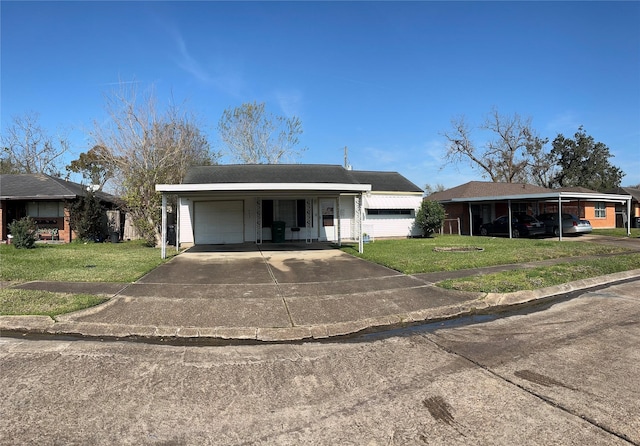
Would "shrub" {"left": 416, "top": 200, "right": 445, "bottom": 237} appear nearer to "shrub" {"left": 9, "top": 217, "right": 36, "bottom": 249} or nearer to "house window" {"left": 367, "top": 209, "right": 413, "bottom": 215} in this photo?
"house window" {"left": 367, "top": 209, "right": 413, "bottom": 215}

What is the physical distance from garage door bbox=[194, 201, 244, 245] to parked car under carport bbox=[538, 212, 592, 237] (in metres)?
17.8

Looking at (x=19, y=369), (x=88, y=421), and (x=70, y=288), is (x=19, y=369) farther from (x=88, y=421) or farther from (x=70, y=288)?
(x=70, y=288)

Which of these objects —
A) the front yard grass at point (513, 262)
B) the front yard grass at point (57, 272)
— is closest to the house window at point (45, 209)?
the front yard grass at point (57, 272)

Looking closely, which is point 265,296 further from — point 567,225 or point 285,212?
point 567,225

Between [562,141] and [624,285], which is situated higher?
[562,141]

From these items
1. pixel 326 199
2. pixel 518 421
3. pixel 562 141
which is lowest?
pixel 518 421

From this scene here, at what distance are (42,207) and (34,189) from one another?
3.22 feet

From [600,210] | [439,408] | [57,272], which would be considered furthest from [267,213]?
[600,210]

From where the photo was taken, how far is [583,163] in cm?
4669

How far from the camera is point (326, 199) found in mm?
19406

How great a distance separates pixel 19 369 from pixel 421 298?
603cm

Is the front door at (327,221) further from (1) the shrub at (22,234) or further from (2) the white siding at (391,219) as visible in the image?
(1) the shrub at (22,234)

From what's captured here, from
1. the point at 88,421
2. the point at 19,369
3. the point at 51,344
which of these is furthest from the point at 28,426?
the point at 51,344

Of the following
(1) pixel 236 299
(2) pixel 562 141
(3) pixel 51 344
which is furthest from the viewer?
(2) pixel 562 141
